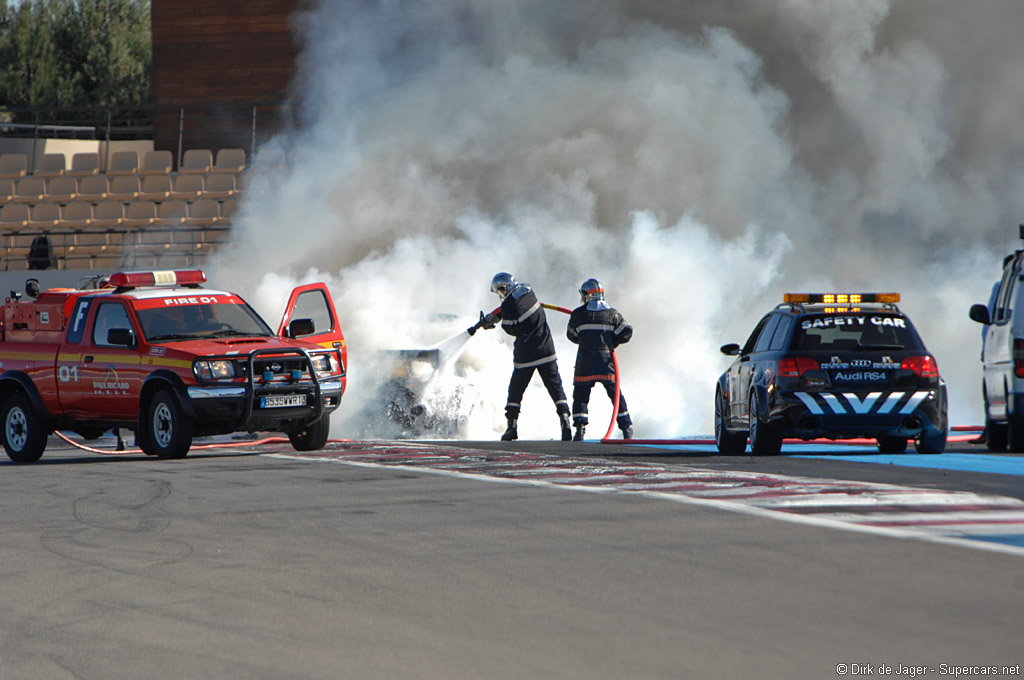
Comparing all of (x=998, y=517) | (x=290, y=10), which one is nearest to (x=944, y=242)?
(x=290, y=10)

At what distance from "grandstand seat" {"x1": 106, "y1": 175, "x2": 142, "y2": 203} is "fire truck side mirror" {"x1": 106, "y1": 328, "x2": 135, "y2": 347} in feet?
55.6

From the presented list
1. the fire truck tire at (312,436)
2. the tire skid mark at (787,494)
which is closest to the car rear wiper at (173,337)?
the fire truck tire at (312,436)

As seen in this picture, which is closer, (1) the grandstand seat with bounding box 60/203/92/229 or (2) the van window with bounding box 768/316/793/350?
(2) the van window with bounding box 768/316/793/350

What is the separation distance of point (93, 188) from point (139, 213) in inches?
68.4

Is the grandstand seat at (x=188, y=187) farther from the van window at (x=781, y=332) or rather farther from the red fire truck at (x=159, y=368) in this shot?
the van window at (x=781, y=332)

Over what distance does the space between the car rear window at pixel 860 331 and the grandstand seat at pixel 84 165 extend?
22.8 meters

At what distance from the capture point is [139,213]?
3042cm

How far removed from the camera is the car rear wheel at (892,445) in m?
13.8

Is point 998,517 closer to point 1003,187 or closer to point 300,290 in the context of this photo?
point 300,290

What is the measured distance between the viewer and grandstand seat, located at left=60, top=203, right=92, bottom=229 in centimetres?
3045

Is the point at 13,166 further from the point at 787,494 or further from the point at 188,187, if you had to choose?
the point at 787,494

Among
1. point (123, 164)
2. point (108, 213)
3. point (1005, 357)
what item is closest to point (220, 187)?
point (108, 213)

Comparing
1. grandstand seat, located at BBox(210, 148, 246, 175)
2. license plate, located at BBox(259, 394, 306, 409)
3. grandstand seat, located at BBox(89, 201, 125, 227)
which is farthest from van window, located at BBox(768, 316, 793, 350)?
grandstand seat, located at BBox(89, 201, 125, 227)

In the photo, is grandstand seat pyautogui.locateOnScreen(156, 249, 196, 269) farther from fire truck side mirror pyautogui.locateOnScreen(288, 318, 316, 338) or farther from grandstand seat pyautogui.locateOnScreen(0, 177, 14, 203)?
fire truck side mirror pyautogui.locateOnScreen(288, 318, 316, 338)
